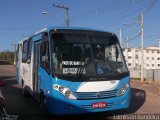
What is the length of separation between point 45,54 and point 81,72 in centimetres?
140

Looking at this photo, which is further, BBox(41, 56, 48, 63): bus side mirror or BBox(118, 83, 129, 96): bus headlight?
BBox(41, 56, 48, 63): bus side mirror

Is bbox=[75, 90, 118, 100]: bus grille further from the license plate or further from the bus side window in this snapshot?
the bus side window

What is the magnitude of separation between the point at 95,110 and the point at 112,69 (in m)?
1.31

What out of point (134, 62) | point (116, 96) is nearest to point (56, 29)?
point (116, 96)

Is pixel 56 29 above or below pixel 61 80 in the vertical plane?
above

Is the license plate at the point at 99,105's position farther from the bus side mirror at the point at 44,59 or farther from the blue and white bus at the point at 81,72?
the bus side mirror at the point at 44,59

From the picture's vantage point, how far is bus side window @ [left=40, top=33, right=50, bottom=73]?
973 centimetres

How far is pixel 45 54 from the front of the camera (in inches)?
394

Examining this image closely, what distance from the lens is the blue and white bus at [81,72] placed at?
356 inches

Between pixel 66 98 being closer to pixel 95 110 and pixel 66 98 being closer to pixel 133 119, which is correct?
pixel 95 110

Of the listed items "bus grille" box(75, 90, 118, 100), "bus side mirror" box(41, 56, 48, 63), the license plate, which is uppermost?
"bus side mirror" box(41, 56, 48, 63)

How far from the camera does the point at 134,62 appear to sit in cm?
9856

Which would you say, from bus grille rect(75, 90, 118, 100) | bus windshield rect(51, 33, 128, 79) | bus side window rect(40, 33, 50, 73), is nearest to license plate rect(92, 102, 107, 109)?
bus grille rect(75, 90, 118, 100)

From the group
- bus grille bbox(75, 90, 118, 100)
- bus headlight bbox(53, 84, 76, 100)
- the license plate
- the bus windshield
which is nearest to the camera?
bus headlight bbox(53, 84, 76, 100)
